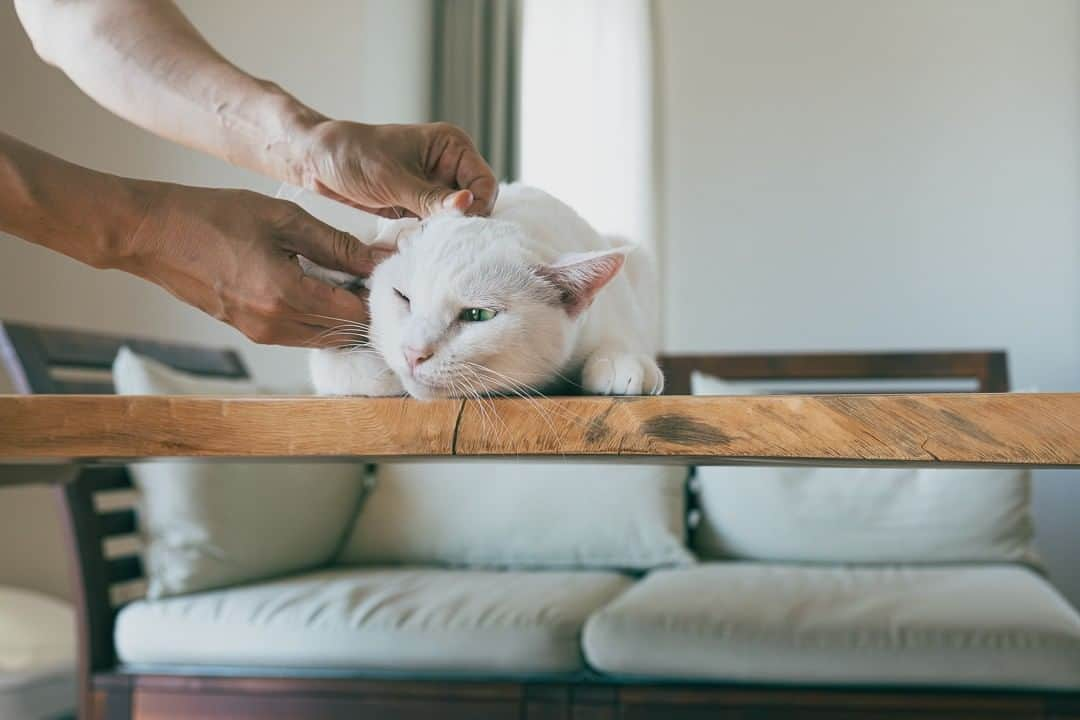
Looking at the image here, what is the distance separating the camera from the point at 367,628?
1666mm

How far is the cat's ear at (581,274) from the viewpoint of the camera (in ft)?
2.75

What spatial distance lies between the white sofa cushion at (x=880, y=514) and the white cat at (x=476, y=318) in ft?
4.01

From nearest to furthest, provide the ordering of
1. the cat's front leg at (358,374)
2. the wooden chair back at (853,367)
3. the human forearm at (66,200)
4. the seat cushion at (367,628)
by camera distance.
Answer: the human forearm at (66,200) < the cat's front leg at (358,374) < the seat cushion at (367,628) < the wooden chair back at (853,367)

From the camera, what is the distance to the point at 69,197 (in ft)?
2.59

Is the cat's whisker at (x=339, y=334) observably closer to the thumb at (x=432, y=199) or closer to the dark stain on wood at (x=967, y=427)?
the thumb at (x=432, y=199)

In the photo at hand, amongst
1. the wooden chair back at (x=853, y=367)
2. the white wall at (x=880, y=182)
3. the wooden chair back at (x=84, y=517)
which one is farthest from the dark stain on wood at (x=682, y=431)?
the white wall at (x=880, y=182)

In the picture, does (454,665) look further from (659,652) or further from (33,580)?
(33,580)

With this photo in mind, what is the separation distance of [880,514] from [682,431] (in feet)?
5.04

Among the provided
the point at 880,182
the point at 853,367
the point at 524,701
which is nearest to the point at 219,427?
the point at 524,701

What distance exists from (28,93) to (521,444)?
2686mm

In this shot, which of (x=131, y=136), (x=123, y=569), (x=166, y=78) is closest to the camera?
(x=166, y=78)

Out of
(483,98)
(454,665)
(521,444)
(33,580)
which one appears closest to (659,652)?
(454,665)

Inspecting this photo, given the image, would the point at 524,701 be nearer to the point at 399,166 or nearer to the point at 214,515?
the point at 214,515

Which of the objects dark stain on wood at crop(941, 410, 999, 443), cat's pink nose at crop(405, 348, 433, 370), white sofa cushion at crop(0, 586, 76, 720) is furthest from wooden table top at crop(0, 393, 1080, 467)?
white sofa cushion at crop(0, 586, 76, 720)
